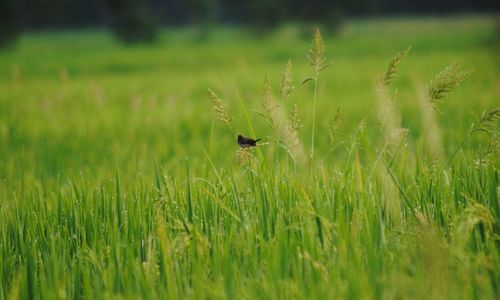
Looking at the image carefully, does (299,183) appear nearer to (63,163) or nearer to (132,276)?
(132,276)

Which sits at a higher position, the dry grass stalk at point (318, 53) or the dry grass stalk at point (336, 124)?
the dry grass stalk at point (318, 53)

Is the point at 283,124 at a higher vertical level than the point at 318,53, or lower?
lower

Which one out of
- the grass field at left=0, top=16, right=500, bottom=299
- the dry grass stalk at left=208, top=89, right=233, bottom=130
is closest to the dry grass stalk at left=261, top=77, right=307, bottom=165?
the grass field at left=0, top=16, right=500, bottom=299

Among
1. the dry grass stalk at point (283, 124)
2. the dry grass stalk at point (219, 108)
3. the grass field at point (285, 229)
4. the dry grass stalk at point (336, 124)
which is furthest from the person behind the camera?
the dry grass stalk at point (336, 124)

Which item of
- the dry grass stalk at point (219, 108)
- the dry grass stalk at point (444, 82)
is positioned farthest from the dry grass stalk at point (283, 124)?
the dry grass stalk at point (444, 82)

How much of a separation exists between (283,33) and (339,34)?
7.01 meters

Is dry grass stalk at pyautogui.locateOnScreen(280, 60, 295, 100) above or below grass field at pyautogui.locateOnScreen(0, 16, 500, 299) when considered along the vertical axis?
above

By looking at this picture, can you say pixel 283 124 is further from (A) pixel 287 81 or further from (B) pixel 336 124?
(B) pixel 336 124

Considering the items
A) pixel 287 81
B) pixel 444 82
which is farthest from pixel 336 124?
pixel 444 82

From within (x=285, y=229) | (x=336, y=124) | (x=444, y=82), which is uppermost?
(x=444, y=82)

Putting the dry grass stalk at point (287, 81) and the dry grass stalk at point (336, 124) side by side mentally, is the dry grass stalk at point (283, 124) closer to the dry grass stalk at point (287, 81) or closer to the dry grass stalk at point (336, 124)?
the dry grass stalk at point (287, 81)

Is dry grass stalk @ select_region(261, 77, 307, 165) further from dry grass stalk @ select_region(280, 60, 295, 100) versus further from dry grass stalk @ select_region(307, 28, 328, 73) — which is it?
dry grass stalk @ select_region(307, 28, 328, 73)

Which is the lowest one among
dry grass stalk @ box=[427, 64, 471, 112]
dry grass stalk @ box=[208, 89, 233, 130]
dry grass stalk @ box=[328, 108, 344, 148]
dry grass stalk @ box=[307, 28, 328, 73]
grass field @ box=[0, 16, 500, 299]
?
grass field @ box=[0, 16, 500, 299]

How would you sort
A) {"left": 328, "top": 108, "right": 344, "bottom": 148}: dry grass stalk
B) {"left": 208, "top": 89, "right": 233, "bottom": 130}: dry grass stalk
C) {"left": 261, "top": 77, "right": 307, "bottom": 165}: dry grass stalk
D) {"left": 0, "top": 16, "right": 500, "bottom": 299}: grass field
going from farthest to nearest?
{"left": 328, "top": 108, "right": 344, "bottom": 148}: dry grass stalk → {"left": 208, "top": 89, "right": 233, "bottom": 130}: dry grass stalk → {"left": 261, "top": 77, "right": 307, "bottom": 165}: dry grass stalk → {"left": 0, "top": 16, "right": 500, "bottom": 299}: grass field
